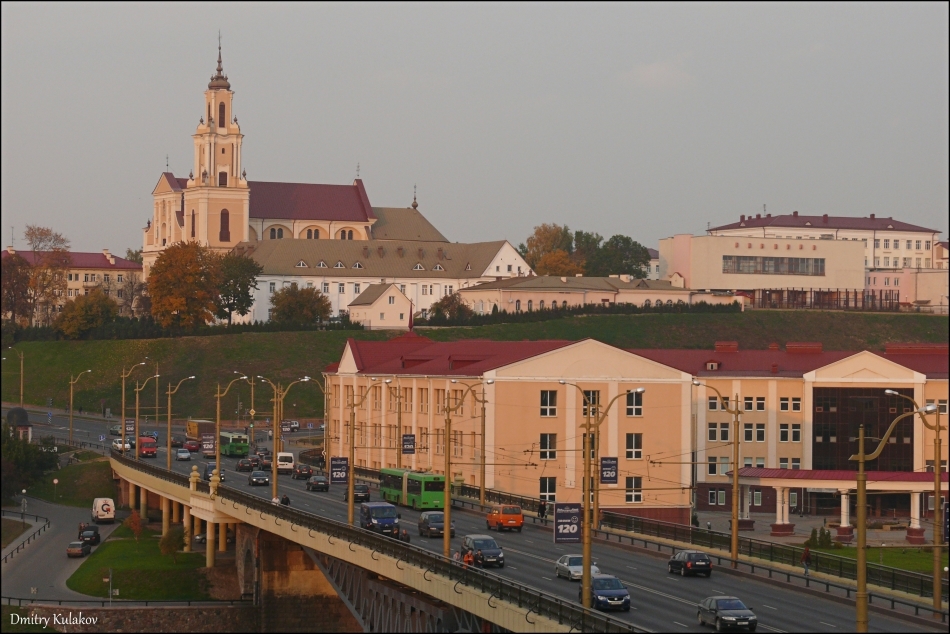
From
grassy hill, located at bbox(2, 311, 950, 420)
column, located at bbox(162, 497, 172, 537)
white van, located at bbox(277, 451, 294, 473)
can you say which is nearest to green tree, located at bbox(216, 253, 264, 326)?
grassy hill, located at bbox(2, 311, 950, 420)

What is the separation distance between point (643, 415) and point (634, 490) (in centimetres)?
566

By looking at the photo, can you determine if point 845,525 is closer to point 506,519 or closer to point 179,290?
point 506,519

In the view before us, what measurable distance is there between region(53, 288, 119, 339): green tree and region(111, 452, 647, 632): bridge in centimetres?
5875

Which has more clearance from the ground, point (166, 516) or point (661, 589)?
point (661, 589)

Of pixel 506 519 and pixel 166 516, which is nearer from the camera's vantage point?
pixel 506 519

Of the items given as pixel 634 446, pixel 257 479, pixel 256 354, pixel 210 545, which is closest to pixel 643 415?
pixel 634 446

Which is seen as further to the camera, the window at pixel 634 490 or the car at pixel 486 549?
the window at pixel 634 490

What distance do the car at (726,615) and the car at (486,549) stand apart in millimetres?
12034

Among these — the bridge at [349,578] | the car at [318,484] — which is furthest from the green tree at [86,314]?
the car at [318,484]

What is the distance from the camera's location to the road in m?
40.6

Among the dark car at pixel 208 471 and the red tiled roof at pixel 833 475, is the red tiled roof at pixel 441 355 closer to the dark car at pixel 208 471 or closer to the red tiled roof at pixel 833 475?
the dark car at pixel 208 471

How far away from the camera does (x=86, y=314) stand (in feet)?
554

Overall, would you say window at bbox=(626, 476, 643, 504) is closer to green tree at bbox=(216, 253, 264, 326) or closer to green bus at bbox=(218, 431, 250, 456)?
green bus at bbox=(218, 431, 250, 456)

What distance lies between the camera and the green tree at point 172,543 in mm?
91438
